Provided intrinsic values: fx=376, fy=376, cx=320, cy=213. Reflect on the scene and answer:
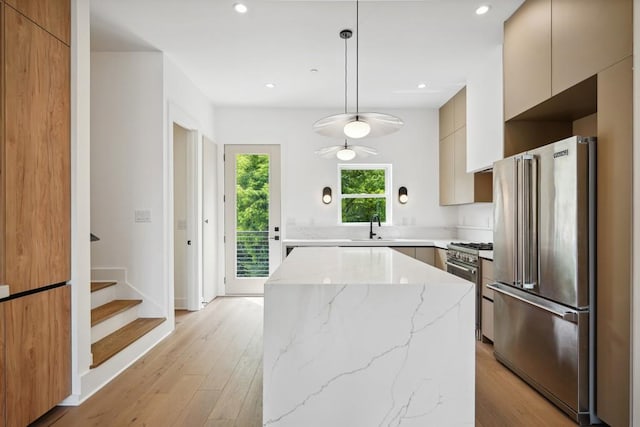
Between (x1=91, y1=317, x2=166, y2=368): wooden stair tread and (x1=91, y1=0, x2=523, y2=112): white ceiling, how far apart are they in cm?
255

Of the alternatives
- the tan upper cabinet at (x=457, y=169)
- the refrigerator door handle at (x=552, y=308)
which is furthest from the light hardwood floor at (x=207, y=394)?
the tan upper cabinet at (x=457, y=169)

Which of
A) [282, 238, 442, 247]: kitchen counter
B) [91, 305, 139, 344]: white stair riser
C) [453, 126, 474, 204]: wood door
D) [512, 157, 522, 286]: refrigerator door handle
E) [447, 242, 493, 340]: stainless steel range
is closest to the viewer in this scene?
[512, 157, 522, 286]: refrigerator door handle

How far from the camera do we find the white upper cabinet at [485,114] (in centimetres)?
330

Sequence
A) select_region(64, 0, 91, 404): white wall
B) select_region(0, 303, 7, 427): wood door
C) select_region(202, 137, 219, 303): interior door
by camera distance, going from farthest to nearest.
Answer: select_region(202, 137, 219, 303): interior door → select_region(64, 0, 91, 404): white wall → select_region(0, 303, 7, 427): wood door

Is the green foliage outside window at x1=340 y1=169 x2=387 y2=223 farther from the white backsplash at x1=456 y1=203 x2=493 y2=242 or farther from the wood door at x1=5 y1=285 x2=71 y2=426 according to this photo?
the wood door at x1=5 y1=285 x2=71 y2=426

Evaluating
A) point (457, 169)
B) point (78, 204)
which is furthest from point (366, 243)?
point (78, 204)

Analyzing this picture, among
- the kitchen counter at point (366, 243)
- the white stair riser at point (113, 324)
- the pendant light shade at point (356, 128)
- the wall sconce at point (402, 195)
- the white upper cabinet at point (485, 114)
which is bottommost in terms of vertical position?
the white stair riser at point (113, 324)

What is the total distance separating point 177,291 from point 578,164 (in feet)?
14.3

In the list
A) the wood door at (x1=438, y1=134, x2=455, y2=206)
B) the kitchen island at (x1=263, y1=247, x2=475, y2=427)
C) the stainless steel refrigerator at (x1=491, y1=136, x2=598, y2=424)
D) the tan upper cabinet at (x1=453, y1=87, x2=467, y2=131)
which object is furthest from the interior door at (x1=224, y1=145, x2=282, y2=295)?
the kitchen island at (x1=263, y1=247, x2=475, y2=427)

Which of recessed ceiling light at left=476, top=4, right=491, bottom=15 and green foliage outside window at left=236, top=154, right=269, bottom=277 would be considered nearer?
recessed ceiling light at left=476, top=4, right=491, bottom=15

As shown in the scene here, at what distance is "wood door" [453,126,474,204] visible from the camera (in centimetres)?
433

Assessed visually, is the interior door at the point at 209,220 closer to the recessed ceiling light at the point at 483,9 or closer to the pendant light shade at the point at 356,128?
the pendant light shade at the point at 356,128

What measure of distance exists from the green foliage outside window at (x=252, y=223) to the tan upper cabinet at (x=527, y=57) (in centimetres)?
336

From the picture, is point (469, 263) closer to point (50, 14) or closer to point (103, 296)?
point (103, 296)
